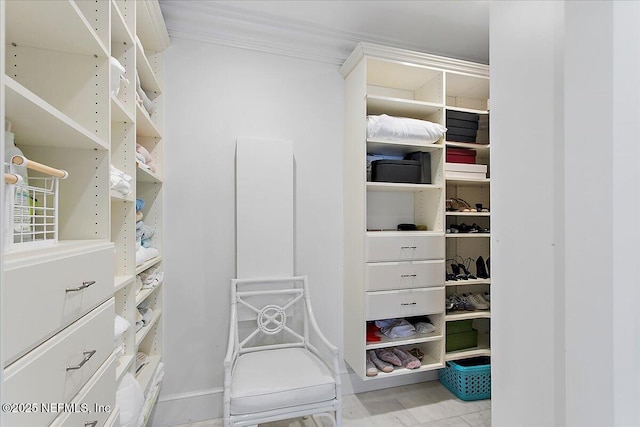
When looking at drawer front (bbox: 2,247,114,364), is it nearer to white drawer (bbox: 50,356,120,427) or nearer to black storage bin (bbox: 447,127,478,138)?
white drawer (bbox: 50,356,120,427)

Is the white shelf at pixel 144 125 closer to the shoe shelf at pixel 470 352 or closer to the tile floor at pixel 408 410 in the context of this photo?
the tile floor at pixel 408 410

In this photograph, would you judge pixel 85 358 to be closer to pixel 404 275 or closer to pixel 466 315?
pixel 404 275

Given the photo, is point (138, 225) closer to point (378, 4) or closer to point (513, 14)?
point (513, 14)

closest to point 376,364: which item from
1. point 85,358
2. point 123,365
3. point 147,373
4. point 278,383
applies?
point 278,383

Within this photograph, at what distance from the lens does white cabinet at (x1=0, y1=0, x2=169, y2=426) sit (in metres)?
0.58

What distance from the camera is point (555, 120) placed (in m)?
0.51

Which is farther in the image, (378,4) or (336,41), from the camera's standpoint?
(336,41)

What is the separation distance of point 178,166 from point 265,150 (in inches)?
22.2

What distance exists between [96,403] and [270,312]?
49.8 inches

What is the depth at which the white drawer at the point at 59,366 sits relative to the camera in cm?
54

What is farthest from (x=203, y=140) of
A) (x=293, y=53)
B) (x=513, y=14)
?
(x=513, y=14)

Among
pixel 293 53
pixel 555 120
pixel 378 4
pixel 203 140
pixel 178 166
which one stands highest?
pixel 378 4

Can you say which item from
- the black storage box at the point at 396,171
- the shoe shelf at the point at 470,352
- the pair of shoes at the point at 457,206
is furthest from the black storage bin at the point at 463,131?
the shoe shelf at the point at 470,352

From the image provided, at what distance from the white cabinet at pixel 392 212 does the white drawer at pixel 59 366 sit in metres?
1.47
